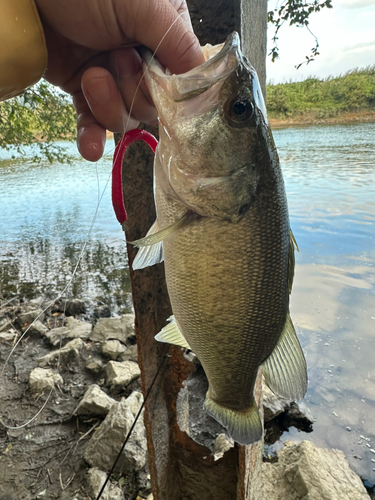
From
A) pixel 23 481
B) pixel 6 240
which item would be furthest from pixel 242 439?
pixel 6 240

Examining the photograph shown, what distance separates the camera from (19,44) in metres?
1.01

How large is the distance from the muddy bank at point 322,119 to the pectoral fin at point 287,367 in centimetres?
3096

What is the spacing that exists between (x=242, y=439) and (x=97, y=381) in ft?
10.4

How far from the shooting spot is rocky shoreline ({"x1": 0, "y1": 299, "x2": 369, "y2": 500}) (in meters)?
2.63

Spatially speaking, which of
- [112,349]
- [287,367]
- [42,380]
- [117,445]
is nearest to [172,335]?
[287,367]

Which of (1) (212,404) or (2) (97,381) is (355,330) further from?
(1) (212,404)

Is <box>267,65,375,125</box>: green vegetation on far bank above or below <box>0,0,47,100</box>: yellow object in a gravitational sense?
above

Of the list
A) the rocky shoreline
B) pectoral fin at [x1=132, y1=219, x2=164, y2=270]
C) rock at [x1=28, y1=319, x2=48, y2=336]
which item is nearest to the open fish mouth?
pectoral fin at [x1=132, y1=219, x2=164, y2=270]

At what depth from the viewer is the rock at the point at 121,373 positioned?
3.72m

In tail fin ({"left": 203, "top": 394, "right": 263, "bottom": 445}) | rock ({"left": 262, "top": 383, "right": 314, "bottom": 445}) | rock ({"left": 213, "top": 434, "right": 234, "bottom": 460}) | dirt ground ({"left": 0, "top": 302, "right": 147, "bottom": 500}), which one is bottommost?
rock ({"left": 262, "top": 383, "right": 314, "bottom": 445})

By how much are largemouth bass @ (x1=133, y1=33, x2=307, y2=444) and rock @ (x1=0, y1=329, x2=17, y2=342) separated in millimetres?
4452

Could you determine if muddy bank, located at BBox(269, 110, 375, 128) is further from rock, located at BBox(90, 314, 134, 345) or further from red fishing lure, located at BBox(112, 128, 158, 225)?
red fishing lure, located at BBox(112, 128, 158, 225)

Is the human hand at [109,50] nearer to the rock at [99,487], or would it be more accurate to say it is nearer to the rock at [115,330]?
the rock at [99,487]

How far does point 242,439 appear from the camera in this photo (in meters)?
1.16
